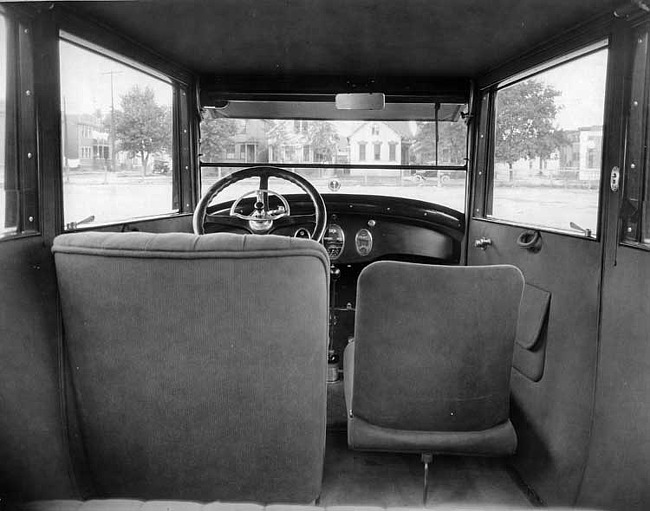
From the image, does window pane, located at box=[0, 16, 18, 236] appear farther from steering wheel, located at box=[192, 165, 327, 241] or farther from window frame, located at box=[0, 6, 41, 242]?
steering wheel, located at box=[192, 165, 327, 241]

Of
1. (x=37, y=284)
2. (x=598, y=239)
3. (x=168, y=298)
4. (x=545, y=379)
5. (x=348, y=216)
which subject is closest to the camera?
(x=168, y=298)

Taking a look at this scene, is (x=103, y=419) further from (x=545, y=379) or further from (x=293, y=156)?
(x=293, y=156)

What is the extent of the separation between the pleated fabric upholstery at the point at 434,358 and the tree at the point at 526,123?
1013 mm

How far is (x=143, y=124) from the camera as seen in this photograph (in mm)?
2674

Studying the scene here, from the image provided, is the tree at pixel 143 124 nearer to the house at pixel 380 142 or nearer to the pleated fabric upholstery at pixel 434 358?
the house at pixel 380 142

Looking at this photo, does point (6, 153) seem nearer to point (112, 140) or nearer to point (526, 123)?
point (112, 140)

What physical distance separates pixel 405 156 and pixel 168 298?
201cm

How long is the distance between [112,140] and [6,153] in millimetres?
716

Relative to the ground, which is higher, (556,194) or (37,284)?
(556,194)

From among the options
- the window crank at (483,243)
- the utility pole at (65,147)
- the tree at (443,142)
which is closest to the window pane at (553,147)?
the window crank at (483,243)

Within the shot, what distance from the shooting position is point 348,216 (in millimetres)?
3328

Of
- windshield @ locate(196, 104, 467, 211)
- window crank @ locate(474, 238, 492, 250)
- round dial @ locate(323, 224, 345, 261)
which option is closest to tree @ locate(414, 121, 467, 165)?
windshield @ locate(196, 104, 467, 211)

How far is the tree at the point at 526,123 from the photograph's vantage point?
7.97ft

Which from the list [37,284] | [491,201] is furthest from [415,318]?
[491,201]
